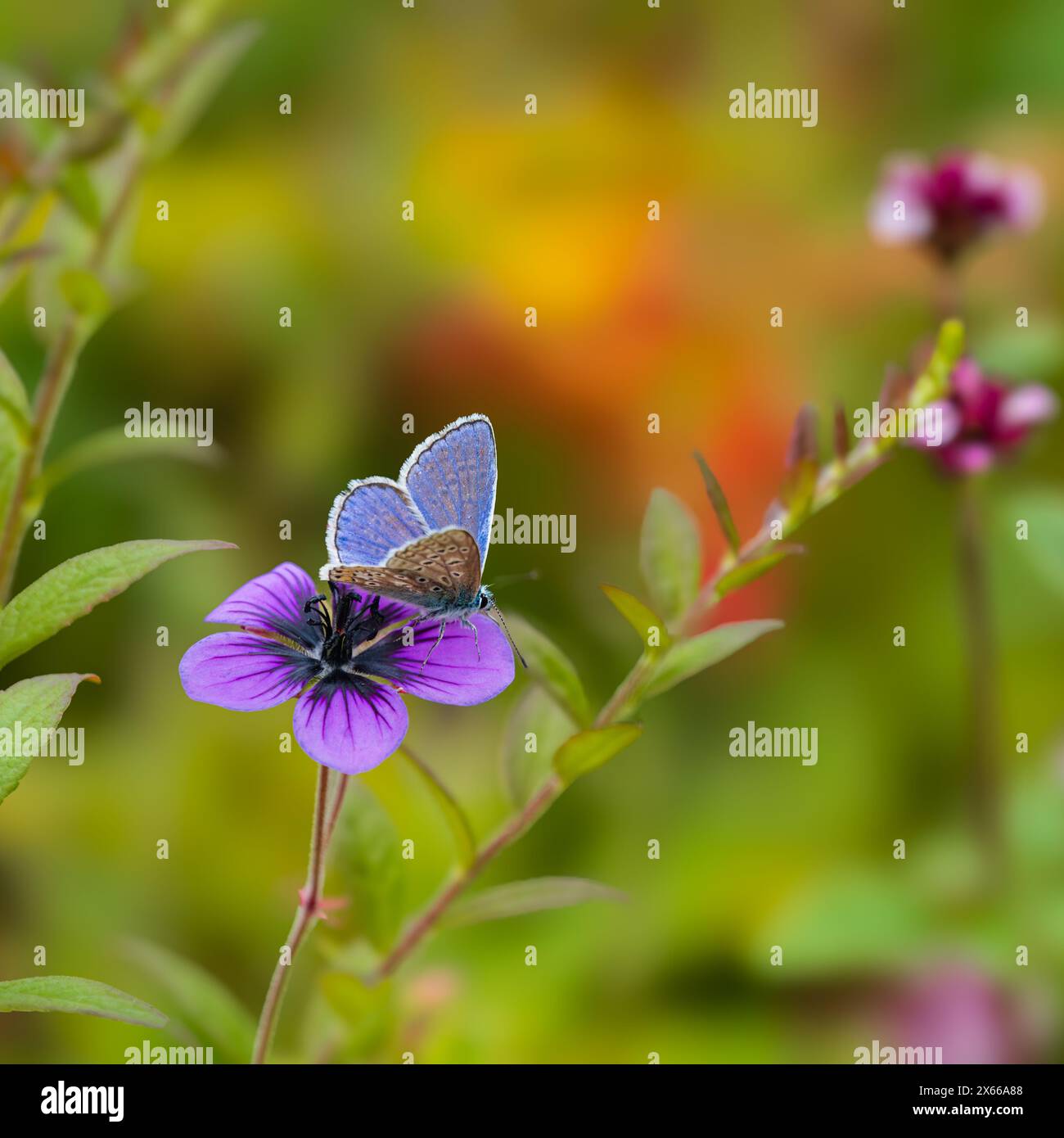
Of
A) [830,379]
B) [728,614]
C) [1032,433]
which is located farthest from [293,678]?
[830,379]

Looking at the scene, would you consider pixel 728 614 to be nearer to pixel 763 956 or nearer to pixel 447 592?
pixel 763 956

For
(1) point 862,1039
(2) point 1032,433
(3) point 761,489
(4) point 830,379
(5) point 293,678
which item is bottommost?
(1) point 862,1039

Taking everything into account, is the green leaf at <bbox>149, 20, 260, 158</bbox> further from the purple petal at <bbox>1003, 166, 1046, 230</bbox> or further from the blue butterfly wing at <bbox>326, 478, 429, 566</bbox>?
the purple petal at <bbox>1003, 166, 1046, 230</bbox>

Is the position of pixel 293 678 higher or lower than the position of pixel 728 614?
lower

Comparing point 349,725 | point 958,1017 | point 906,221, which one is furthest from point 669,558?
point 958,1017

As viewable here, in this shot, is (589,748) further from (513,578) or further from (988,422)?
(988,422)

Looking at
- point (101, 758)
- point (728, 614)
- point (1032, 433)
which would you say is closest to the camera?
point (1032, 433)

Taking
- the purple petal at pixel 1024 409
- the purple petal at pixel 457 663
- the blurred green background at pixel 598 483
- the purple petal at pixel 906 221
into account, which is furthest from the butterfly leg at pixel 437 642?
the purple petal at pixel 906 221

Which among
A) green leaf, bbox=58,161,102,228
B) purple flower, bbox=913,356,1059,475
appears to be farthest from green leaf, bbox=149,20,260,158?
purple flower, bbox=913,356,1059,475
